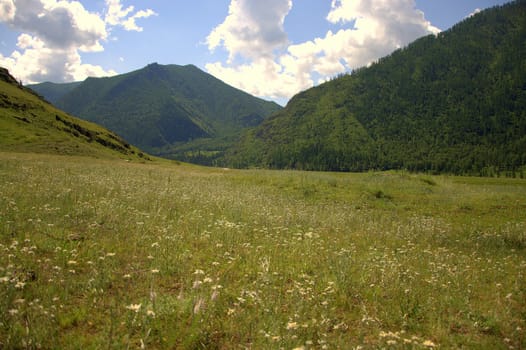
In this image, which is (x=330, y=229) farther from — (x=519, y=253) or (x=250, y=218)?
(x=519, y=253)

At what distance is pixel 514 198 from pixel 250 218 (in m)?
24.8

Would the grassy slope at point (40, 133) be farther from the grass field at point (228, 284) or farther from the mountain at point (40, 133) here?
the grass field at point (228, 284)

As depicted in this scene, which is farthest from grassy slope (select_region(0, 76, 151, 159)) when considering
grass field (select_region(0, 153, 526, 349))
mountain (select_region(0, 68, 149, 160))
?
grass field (select_region(0, 153, 526, 349))

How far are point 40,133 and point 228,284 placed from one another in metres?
77.4

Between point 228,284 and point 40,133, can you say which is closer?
point 228,284

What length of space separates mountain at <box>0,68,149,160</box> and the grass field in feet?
165

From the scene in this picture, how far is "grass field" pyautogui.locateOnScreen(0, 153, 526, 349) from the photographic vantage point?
15.4ft

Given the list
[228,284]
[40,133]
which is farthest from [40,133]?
[228,284]

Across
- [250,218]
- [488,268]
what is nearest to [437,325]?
[488,268]

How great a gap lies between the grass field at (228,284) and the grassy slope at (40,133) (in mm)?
50732

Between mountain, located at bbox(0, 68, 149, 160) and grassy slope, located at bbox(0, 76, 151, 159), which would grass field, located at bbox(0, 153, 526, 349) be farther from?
grassy slope, located at bbox(0, 76, 151, 159)

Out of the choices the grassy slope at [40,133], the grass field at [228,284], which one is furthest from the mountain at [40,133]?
the grass field at [228,284]

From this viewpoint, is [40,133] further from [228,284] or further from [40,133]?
[228,284]

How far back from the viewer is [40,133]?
65.4 m
